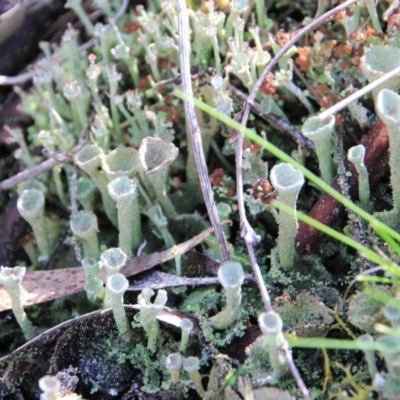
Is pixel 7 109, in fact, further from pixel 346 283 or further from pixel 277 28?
pixel 346 283

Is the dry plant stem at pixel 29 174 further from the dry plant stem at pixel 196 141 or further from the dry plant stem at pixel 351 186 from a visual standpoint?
the dry plant stem at pixel 351 186

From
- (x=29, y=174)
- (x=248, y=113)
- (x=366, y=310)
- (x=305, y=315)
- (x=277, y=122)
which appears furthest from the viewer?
(x=29, y=174)

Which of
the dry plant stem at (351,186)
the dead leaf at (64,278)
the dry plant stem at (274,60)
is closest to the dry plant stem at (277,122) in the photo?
the dry plant stem at (274,60)

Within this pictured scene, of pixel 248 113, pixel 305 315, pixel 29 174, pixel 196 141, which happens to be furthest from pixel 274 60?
pixel 29 174

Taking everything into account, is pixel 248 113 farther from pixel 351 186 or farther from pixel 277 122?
pixel 351 186

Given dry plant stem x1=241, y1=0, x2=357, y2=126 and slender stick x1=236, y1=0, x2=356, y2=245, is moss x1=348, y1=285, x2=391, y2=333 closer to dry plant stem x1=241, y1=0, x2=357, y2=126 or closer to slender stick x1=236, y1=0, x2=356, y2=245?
slender stick x1=236, y1=0, x2=356, y2=245

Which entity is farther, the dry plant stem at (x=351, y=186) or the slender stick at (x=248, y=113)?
the dry plant stem at (x=351, y=186)

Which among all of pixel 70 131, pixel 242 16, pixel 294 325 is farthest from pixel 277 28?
pixel 294 325

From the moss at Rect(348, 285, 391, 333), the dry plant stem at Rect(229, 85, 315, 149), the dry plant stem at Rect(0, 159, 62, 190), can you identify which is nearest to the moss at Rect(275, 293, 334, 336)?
the moss at Rect(348, 285, 391, 333)
